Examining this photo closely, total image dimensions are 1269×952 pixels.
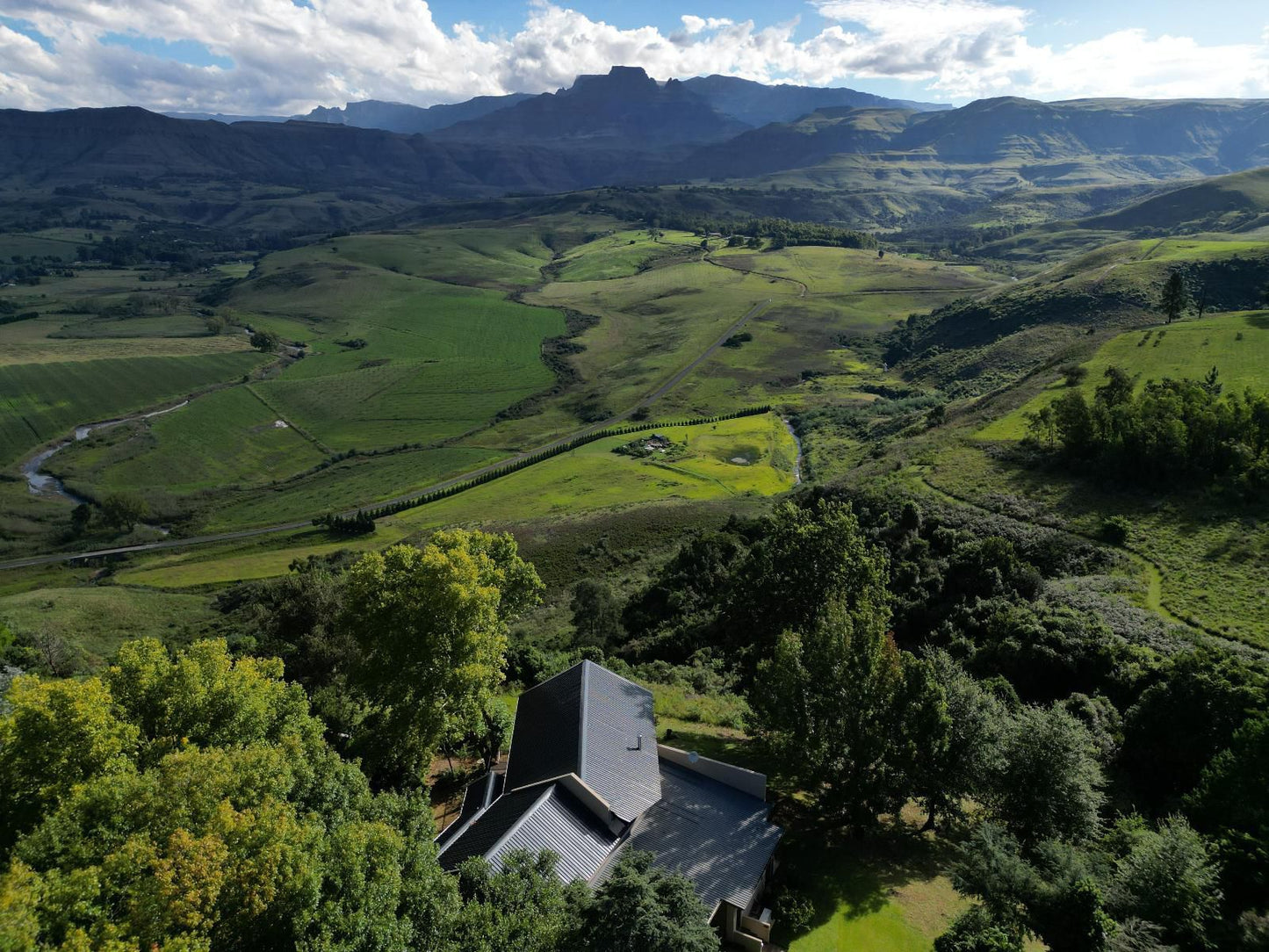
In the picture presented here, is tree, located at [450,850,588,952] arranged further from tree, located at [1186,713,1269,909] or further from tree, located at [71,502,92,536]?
tree, located at [71,502,92,536]

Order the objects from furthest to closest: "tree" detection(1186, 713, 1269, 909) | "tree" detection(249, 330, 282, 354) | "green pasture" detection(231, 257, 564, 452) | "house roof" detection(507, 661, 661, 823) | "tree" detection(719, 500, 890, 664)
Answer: "tree" detection(249, 330, 282, 354) < "green pasture" detection(231, 257, 564, 452) < "tree" detection(719, 500, 890, 664) < "house roof" detection(507, 661, 661, 823) < "tree" detection(1186, 713, 1269, 909)

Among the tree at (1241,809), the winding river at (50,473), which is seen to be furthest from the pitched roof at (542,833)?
the winding river at (50,473)

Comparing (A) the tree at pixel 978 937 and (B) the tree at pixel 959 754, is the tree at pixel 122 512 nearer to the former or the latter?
(B) the tree at pixel 959 754

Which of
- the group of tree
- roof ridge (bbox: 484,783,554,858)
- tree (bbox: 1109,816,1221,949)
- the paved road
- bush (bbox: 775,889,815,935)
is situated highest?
the group of tree

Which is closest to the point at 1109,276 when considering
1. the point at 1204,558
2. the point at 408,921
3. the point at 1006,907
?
the point at 1204,558

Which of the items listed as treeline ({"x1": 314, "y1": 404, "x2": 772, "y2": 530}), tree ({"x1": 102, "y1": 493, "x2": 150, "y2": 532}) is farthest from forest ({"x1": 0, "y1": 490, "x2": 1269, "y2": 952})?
tree ({"x1": 102, "y1": 493, "x2": 150, "y2": 532})

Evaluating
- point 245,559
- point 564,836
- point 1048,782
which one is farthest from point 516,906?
point 245,559
